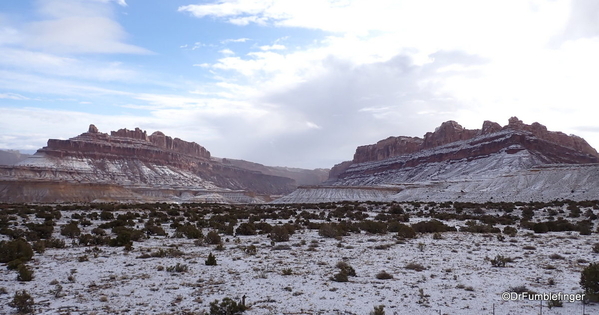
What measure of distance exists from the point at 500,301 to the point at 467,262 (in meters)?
4.13

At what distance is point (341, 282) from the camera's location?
35.8 ft

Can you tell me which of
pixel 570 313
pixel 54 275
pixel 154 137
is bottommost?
pixel 54 275

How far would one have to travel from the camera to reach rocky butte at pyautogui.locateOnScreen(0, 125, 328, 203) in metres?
83.3

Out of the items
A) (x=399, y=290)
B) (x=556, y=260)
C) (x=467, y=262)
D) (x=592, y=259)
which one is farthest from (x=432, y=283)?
(x=592, y=259)

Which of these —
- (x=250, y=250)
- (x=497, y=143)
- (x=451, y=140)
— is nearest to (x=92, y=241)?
(x=250, y=250)

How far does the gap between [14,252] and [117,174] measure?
131 metres

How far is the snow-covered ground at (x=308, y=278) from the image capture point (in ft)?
29.5

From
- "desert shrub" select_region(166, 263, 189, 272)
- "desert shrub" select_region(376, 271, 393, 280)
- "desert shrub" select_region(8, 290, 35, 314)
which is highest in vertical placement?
"desert shrub" select_region(376, 271, 393, 280)

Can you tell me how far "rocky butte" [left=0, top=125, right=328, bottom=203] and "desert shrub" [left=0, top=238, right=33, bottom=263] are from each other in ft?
244

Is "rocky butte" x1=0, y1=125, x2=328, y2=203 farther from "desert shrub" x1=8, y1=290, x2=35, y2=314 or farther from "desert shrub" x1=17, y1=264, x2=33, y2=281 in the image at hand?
"desert shrub" x1=8, y1=290, x2=35, y2=314

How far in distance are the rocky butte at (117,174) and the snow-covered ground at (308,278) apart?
76610 millimetres

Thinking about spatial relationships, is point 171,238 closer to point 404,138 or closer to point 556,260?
point 556,260

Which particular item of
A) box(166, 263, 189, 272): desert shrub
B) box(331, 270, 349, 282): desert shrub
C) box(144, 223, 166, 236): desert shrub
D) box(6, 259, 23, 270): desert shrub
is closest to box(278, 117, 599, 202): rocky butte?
box(331, 270, 349, 282): desert shrub

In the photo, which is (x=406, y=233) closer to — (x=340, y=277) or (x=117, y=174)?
(x=340, y=277)
